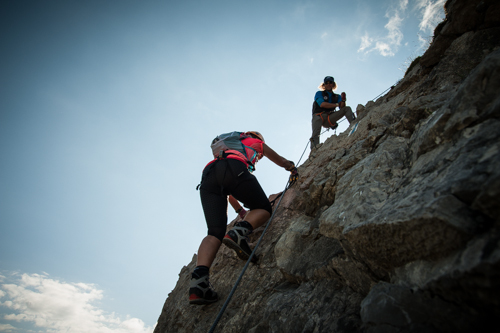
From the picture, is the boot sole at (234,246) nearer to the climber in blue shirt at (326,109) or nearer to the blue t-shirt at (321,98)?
the climber in blue shirt at (326,109)

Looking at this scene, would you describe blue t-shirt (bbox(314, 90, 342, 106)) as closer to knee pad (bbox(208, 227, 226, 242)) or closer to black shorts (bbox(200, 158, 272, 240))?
black shorts (bbox(200, 158, 272, 240))

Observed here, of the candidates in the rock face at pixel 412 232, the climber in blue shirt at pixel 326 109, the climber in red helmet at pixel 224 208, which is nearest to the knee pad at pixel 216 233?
the climber in red helmet at pixel 224 208

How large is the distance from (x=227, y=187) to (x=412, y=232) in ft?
9.34

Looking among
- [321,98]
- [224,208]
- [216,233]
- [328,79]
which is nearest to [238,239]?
[216,233]

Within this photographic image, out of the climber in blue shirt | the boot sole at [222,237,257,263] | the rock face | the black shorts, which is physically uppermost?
the climber in blue shirt

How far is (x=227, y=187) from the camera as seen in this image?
3.94 meters

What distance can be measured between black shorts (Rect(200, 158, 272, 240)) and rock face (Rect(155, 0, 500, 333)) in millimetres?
830

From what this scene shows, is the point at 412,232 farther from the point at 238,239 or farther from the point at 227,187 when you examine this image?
the point at 227,187

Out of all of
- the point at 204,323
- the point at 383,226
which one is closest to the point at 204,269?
the point at 204,323

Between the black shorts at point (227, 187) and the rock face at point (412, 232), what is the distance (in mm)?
830

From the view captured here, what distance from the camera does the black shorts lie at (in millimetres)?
3793

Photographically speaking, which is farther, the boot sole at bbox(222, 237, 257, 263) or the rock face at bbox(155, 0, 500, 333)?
the boot sole at bbox(222, 237, 257, 263)

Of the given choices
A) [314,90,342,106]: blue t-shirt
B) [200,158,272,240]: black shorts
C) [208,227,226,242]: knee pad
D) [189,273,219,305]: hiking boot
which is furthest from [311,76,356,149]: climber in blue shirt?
[189,273,219,305]: hiking boot

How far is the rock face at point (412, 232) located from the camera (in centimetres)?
121
